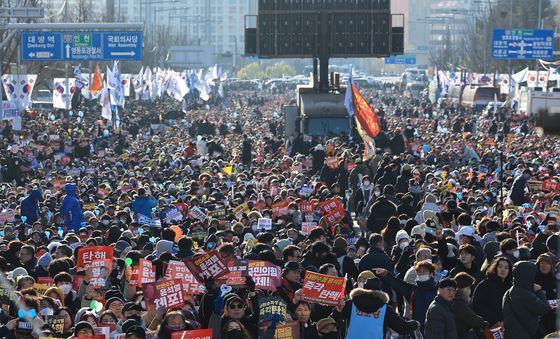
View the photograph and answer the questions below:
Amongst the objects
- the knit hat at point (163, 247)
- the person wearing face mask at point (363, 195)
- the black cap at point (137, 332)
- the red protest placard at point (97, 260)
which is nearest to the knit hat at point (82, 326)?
the black cap at point (137, 332)

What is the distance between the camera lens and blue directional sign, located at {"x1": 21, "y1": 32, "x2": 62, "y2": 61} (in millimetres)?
46156

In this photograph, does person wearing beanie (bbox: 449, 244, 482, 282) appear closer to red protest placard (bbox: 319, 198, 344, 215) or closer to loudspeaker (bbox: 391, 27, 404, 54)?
red protest placard (bbox: 319, 198, 344, 215)

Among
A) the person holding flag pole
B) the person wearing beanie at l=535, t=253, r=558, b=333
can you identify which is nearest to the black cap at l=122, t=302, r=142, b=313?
the person wearing beanie at l=535, t=253, r=558, b=333

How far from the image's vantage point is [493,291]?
1181cm

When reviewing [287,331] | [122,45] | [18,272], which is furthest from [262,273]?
[122,45]

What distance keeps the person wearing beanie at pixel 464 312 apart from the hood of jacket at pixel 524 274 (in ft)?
1.15

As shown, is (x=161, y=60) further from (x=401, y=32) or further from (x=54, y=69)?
(x=401, y=32)

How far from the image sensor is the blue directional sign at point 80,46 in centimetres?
4622

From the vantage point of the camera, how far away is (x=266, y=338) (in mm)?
10609

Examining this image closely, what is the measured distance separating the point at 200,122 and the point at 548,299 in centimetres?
4020

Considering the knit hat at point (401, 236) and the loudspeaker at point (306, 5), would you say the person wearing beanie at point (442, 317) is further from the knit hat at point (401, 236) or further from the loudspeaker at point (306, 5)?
the loudspeaker at point (306, 5)

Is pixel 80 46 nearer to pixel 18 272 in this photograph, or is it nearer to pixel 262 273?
pixel 18 272

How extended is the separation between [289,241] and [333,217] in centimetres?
326

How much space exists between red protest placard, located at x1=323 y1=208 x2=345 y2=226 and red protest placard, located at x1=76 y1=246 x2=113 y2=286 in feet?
17.5
